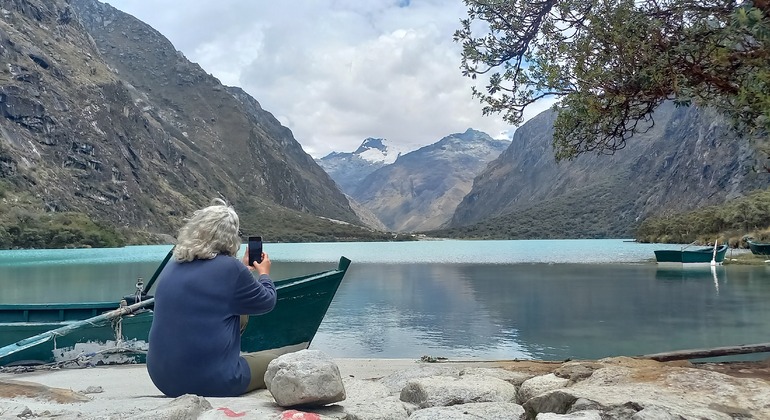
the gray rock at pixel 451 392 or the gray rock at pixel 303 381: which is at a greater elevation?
the gray rock at pixel 303 381

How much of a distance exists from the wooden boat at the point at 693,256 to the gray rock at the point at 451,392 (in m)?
62.0

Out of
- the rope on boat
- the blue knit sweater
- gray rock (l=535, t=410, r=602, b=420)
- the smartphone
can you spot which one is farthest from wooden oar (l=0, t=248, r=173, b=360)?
gray rock (l=535, t=410, r=602, b=420)

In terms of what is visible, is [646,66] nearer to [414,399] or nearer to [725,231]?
[414,399]

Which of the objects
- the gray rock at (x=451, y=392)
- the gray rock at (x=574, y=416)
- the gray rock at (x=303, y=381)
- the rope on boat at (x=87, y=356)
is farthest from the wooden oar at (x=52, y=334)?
the gray rock at (x=574, y=416)

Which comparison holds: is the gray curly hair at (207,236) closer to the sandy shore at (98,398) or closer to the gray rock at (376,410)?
the sandy shore at (98,398)

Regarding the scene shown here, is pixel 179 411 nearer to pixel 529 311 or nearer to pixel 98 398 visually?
pixel 98 398

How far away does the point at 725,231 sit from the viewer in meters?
95.7

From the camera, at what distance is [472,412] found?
623 cm

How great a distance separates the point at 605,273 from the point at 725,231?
51.9 m

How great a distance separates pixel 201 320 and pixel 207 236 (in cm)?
78

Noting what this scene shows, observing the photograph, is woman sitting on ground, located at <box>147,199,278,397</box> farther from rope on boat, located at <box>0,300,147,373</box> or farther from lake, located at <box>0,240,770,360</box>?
lake, located at <box>0,240,770,360</box>

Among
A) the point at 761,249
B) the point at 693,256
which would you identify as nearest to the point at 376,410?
the point at 693,256

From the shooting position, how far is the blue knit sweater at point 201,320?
5.69m

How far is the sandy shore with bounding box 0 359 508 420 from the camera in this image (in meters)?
5.99
